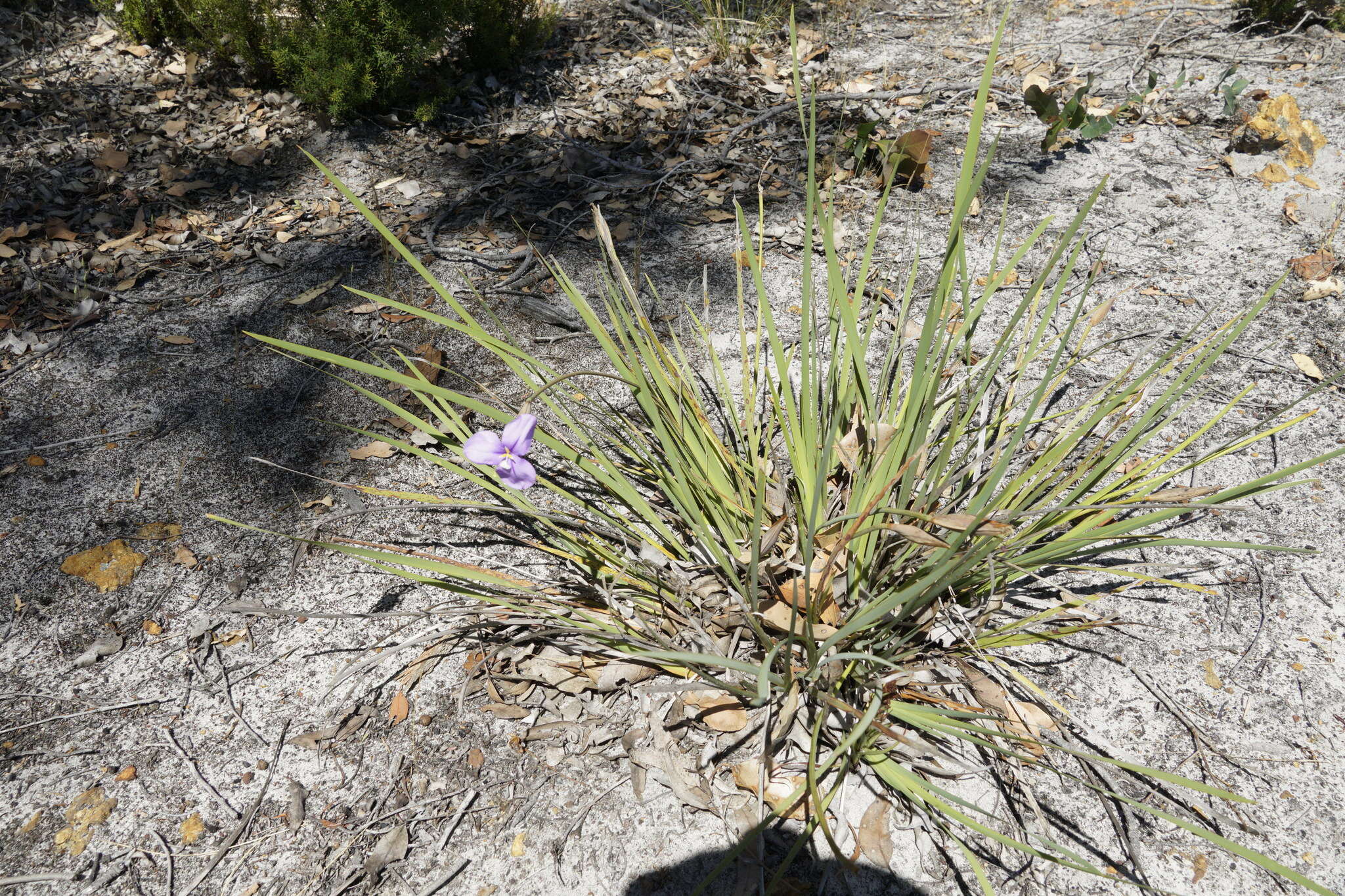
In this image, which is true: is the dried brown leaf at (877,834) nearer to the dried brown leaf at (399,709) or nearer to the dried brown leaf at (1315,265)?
the dried brown leaf at (399,709)

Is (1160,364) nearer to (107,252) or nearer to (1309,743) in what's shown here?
(1309,743)

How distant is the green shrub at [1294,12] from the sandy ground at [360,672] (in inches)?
62.0

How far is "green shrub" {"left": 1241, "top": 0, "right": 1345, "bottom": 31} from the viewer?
10.3 ft

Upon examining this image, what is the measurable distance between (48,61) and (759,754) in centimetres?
401

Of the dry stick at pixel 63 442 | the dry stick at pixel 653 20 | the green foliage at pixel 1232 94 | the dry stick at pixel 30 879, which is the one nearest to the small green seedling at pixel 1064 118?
the green foliage at pixel 1232 94

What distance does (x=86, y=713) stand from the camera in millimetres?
1377

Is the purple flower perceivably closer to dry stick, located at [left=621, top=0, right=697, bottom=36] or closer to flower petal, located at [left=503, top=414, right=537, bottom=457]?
flower petal, located at [left=503, top=414, right=537, bottom=457]

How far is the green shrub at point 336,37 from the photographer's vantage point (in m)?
2.73

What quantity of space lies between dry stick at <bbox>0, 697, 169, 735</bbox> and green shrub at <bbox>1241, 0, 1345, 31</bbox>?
4403mm

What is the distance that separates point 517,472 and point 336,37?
2.35 meters

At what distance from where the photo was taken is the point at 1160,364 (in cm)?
122

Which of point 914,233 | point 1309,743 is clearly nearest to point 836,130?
point 914,233

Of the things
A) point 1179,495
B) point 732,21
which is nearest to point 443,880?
point 1179,495

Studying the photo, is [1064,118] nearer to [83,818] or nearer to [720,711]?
[720,711]
